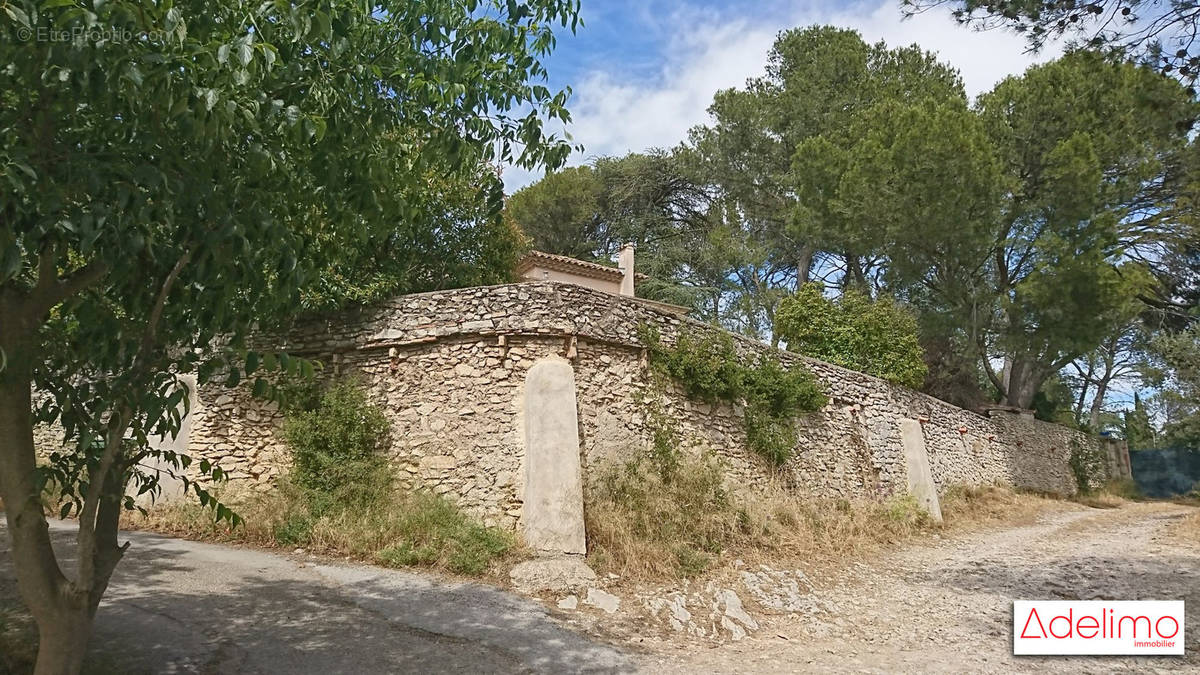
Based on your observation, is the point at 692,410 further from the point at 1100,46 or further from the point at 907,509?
the point at 1100,46

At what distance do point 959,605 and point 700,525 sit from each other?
2921 mm

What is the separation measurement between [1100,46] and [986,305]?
1119 centimetres

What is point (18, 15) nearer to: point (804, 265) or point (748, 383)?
point (748, 383)

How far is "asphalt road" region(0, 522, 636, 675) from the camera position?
5.41m

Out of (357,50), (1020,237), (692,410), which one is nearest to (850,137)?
(1020,237)

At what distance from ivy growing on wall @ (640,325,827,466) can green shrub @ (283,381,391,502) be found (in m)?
3.76

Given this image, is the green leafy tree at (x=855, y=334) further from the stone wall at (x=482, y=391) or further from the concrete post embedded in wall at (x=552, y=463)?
the concrete post embedded in wall at (x=552, y=463)

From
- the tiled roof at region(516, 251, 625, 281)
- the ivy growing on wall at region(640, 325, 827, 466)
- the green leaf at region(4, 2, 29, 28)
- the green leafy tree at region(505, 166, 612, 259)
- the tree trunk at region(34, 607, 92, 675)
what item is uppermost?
the green leafy tree at region(505, 166, 612, 259)

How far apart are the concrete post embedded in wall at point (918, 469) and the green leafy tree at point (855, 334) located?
130cm

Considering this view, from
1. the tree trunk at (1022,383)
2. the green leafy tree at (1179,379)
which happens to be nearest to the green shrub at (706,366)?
the tree trunk at (1022,383)

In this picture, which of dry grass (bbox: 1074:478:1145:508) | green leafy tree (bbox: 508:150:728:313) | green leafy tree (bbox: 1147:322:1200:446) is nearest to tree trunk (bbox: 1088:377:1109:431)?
green leafy tree (bbox: 1147:322:1200:446)

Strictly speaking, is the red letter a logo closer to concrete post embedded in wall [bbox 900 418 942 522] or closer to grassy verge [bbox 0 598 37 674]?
concrete post embedded in wall [bbox 900 418 942 522]

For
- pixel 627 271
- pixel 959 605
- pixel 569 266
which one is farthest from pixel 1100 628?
pixel 627 271

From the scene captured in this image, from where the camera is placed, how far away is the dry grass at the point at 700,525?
338 inches
